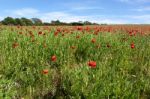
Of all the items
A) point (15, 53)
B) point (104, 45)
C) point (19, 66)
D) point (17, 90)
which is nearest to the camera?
point (17, 90)

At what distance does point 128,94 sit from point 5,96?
1.96 metres

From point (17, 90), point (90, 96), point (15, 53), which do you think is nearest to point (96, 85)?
point (90, 96)

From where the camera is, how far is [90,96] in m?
5.69

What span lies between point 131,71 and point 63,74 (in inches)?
59.2

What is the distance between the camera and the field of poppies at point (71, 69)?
5949 millimetres

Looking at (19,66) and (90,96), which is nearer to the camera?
(90,96)

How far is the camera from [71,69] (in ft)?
22.0

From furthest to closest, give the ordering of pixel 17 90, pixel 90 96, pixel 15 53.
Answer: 1. pixel 15 53
2. pixel 17 90
3. pixel 90 96

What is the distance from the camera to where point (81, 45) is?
8844mm

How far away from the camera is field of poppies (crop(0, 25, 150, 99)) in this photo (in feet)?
19.5

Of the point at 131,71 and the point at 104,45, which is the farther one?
the point at 104,45

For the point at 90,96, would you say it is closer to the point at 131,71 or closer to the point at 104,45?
the point at 131,71

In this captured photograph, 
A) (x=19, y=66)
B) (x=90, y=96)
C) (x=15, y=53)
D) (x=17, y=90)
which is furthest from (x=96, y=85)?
(x=15, y=53)

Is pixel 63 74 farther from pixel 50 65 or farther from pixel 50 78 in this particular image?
pixel 50 65
